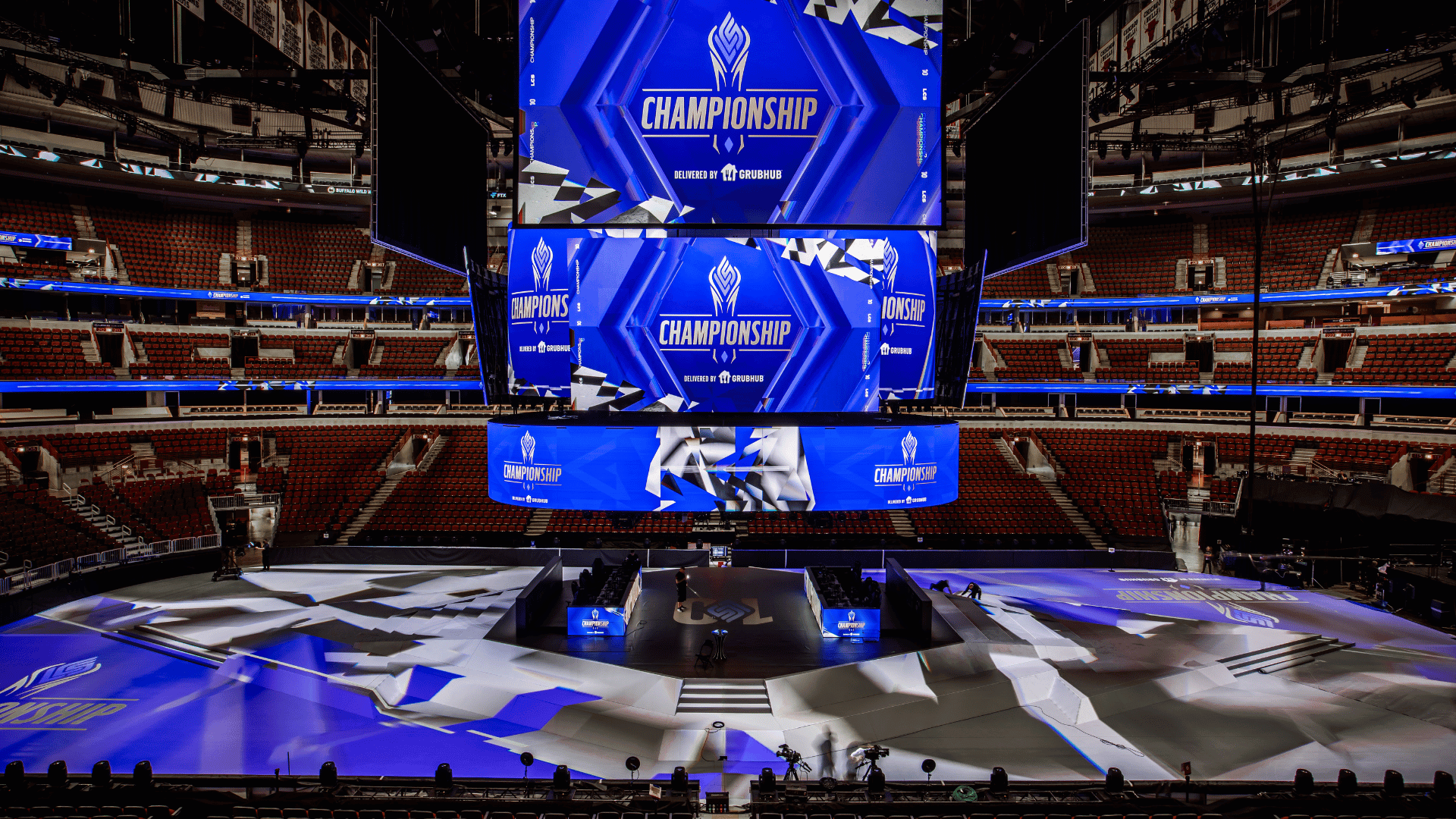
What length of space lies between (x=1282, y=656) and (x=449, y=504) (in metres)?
27.3

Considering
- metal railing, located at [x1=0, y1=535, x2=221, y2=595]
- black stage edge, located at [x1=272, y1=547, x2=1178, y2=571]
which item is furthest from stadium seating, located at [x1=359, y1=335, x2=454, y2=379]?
metal railing, located at [x1=0, y1=535, x2=221, y2=595]

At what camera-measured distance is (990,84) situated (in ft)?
68.8

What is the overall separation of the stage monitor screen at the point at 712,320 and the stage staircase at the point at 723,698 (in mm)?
5778

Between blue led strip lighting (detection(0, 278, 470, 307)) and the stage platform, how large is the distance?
594 inches

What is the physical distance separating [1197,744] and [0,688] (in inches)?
913

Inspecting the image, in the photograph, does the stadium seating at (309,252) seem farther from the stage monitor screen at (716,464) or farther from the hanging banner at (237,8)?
the stage monitor screen at (716,464)

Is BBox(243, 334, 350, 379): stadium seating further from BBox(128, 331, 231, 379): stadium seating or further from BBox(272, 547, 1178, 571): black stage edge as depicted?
BBox(272, 547, 1178, 571): black stage edge

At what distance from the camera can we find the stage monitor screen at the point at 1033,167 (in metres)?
11.0

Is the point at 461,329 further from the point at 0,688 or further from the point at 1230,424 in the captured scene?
the point at 1230,424

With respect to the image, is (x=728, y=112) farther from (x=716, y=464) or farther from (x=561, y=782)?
(x=561, y=782)

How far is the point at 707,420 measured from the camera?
11.2 metres

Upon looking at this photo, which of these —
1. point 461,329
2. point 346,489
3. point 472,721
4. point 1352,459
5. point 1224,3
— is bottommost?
point 472,721

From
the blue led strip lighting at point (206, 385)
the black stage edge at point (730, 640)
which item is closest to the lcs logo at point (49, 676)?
the black stage edge at point (730, 640)

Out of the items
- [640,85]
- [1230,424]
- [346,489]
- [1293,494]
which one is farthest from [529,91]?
[1230,424]
